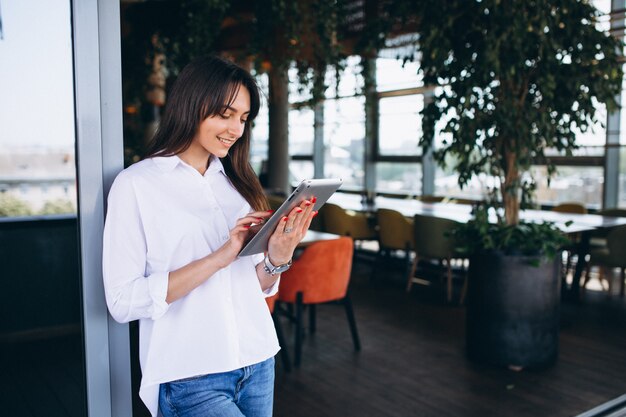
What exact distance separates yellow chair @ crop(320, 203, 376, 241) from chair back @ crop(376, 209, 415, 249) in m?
0.51

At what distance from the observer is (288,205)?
1438 millimetres

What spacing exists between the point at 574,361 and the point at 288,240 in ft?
11.3

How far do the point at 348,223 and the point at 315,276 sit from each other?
3049 millimetres

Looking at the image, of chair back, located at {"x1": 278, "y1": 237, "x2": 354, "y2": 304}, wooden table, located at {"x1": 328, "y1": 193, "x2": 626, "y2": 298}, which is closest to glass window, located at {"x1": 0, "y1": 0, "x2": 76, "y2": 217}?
chair back, located at {"x1": 278, "y1": 237, "x2": 354, "y2": 304}

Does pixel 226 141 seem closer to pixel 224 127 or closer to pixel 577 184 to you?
pixel 224 127

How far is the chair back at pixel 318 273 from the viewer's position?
411 centimetres

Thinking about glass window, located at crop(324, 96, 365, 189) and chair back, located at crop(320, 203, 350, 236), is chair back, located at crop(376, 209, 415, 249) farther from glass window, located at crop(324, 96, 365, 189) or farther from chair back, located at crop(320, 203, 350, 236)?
glass window, located at crop(324, 96, 365, 189)

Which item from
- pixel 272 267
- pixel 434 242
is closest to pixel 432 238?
pixel 434 242

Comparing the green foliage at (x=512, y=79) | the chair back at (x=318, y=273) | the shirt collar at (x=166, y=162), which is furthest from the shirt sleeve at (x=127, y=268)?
the green foliage at (x=512, y=79)

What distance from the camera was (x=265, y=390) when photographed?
1617 mm

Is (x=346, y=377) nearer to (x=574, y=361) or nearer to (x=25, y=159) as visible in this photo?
(x=574, y=361)

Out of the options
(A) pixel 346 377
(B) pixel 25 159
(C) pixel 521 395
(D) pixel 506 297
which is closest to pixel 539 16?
(D) pixel 506 297

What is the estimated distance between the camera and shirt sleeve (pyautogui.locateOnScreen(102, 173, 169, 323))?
55.7 inches

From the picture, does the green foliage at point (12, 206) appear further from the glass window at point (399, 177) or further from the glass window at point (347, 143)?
the glass window at point (347, 143)
